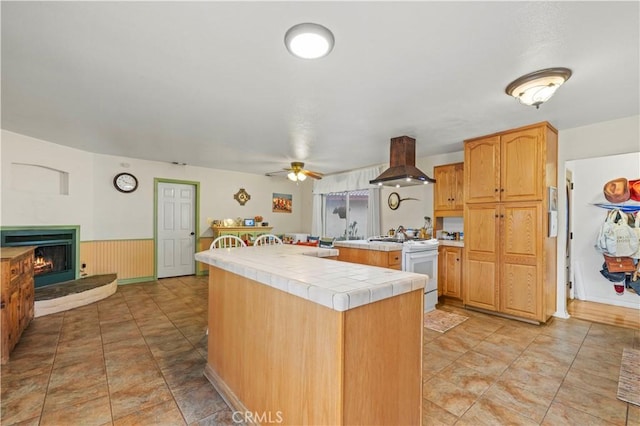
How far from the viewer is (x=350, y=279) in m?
1.29

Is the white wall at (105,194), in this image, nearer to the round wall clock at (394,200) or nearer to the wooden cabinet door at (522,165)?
the round wall clock at (394,200)

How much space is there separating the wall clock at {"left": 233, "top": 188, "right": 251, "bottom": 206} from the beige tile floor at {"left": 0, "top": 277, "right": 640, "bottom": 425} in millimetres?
3477

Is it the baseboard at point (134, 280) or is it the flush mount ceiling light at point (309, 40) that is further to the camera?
the baseboard at point (134, 280)

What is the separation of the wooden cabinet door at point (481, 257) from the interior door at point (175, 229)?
5138 mm

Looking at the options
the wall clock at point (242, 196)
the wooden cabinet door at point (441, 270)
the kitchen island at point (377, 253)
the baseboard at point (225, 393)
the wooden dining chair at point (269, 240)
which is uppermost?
the wall clock at point (242, 196)

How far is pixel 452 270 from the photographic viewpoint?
3.94 metres

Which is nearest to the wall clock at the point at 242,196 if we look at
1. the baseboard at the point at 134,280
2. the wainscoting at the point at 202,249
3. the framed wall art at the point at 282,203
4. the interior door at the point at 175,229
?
the framed wall art at the point at 282,203

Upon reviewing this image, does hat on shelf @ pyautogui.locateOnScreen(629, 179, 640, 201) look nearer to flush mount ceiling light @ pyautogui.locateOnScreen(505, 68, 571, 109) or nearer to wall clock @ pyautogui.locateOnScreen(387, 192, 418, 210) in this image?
flush mount ceiling light @ pyautogui.locateOnScreen(505, 68, 571, 109)

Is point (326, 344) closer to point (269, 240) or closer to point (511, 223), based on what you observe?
point (511, 223)

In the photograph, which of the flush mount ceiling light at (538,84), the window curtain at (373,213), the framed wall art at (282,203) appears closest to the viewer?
the flush mount ceiling light at (538,84)

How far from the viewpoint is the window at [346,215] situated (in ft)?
20.1

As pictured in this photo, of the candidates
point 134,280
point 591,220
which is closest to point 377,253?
point 591,220

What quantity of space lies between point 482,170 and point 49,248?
6.34 meters

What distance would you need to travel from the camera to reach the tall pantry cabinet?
122 inches
